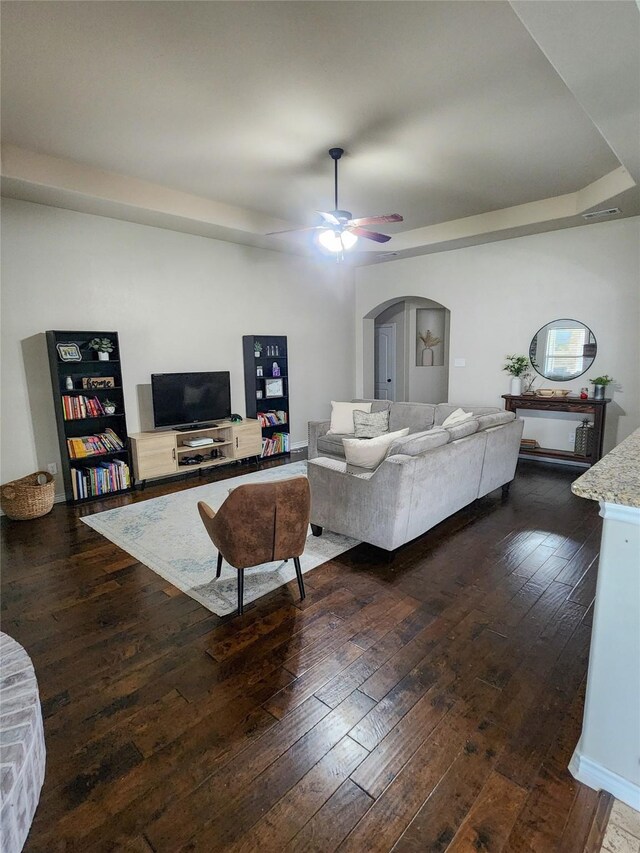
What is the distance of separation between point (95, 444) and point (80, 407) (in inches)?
16.7

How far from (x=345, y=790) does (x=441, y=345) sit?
28.2 feet

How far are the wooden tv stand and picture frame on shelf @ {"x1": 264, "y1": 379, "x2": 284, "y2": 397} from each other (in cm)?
57

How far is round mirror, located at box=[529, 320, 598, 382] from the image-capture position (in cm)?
536

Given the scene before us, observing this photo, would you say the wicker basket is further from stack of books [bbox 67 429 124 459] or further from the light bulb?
the light bulb

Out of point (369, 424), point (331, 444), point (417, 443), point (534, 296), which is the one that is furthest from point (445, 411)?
point (417, 443)

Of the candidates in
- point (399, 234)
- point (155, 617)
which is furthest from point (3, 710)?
point (399, 234)

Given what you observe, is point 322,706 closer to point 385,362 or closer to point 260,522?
point 260,522

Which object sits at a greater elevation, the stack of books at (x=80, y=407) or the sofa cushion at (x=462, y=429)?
the stack of books at (x=80, y=407)

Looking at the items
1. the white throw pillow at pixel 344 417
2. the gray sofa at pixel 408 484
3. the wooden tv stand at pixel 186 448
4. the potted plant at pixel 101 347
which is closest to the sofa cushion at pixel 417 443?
the gray sofa at pixel 408 484

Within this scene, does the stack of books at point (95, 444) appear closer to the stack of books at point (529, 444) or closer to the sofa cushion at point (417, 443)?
the sofa cushion at point (417, 443)

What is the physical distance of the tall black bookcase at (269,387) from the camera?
19.7ft

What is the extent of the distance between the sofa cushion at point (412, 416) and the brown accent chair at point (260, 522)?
307 cm

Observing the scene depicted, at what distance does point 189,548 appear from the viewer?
11.2 ft

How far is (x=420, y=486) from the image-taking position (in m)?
3.14
